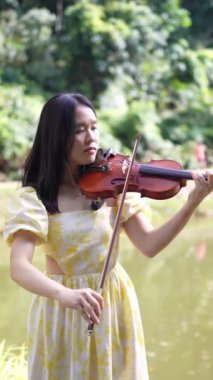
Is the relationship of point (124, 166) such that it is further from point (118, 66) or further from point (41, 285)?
point (118, 66)

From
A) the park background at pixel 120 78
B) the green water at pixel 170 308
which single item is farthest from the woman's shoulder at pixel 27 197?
the park background at pixel 120 78

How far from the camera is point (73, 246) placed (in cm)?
133

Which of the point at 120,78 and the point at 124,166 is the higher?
the point at 120,78

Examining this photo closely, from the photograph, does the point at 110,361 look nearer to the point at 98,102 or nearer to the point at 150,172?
the point at 150,172

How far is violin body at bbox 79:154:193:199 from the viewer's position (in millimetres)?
1341

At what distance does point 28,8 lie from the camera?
13680mm

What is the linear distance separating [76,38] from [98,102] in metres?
1.32

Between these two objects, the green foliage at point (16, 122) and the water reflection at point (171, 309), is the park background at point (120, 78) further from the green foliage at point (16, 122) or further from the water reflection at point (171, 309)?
the water reflection at point (171, 309)

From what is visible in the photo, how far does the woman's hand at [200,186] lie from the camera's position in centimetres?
128

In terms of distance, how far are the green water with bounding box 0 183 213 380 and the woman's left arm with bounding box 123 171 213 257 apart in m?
1.92

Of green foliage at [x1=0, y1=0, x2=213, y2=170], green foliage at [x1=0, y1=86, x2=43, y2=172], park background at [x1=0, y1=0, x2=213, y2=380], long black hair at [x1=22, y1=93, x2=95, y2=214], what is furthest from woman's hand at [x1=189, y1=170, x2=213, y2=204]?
green foliage at [x1=0, y1=0, x2=213, y2=170]

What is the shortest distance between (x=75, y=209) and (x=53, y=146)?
0.14m

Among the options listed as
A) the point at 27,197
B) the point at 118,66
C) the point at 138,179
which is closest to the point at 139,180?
the point at 138,179


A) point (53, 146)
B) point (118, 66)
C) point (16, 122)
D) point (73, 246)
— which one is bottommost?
point (73, 246)
